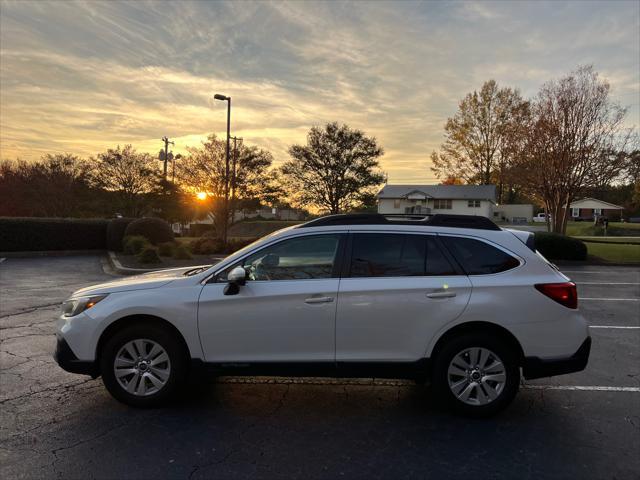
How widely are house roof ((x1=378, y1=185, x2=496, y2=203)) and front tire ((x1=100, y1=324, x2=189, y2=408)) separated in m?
56.2

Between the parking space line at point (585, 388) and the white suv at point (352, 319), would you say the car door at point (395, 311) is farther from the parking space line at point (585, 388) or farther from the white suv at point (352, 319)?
the parking space line at point (585, 388)

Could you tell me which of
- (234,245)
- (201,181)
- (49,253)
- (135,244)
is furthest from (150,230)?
(201,181)

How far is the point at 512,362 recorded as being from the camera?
3887 mm

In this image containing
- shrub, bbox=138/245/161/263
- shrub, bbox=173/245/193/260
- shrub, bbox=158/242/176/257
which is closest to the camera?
shrub, bbox=138/245/161/263

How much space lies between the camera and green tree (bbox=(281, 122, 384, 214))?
3406cm

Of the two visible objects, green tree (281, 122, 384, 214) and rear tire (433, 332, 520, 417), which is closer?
rear tire (433, 332, 520, 417)

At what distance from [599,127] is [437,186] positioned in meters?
39.9

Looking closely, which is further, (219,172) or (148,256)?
(219,172)

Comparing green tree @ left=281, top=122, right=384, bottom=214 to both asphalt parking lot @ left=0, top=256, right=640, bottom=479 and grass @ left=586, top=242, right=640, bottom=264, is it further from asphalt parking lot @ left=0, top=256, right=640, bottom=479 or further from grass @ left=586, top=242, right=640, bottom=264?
asphalt parking lot @ left=0, top=256, right=640, bottom=479

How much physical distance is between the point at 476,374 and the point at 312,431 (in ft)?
4.80

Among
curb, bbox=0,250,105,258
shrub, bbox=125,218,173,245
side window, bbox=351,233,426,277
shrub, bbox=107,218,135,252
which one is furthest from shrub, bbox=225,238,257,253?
side window, bbox=351,233,426,277

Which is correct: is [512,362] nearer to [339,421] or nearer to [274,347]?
[339,421]

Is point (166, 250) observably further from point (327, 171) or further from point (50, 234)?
point (327, 171)

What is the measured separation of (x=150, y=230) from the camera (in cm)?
2077
